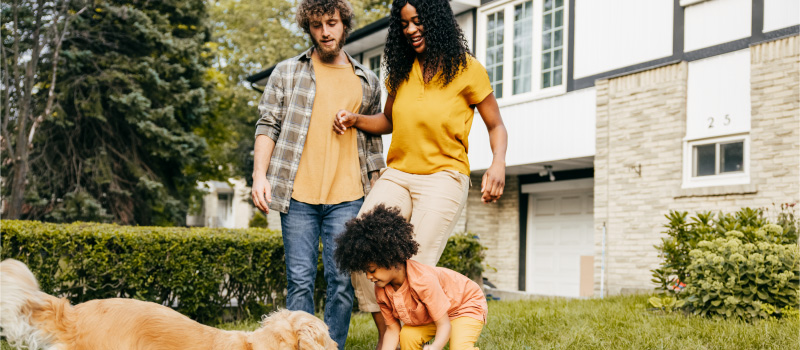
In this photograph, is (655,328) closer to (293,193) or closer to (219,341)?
(293,193)

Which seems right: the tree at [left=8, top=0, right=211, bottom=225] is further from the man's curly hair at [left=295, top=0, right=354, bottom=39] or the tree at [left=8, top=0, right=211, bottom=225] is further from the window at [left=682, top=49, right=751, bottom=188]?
the man's curly hair at [left=295, top=0, right=354, bottom=39]

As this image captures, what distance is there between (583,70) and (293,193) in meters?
10.7

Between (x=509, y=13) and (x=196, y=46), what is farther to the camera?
(x=196, y=46)

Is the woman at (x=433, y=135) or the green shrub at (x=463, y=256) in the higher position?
the woman at (x=433, y=135)

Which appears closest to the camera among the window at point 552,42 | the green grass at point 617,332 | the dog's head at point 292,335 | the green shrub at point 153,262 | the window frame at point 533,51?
the dog's head at point 292,335

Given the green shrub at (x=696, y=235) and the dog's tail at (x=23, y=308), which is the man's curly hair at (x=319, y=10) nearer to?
the dog's tail at (x=23, y=308)

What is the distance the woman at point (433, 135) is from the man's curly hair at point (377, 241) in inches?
9.4

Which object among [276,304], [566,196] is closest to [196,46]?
[566,196]

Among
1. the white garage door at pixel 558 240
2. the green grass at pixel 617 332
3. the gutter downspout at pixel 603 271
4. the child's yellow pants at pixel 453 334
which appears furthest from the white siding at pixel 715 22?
the child's yellow pants at pixel 453 334

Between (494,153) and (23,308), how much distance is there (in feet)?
8.35

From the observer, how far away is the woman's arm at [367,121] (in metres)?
4.12

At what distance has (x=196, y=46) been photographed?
2008cm

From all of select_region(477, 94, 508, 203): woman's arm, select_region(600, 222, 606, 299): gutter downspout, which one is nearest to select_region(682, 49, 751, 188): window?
select_region(600, 222, 606, 299): gutter downspout

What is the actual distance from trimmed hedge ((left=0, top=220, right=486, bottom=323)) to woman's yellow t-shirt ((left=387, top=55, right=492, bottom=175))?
4690mm
